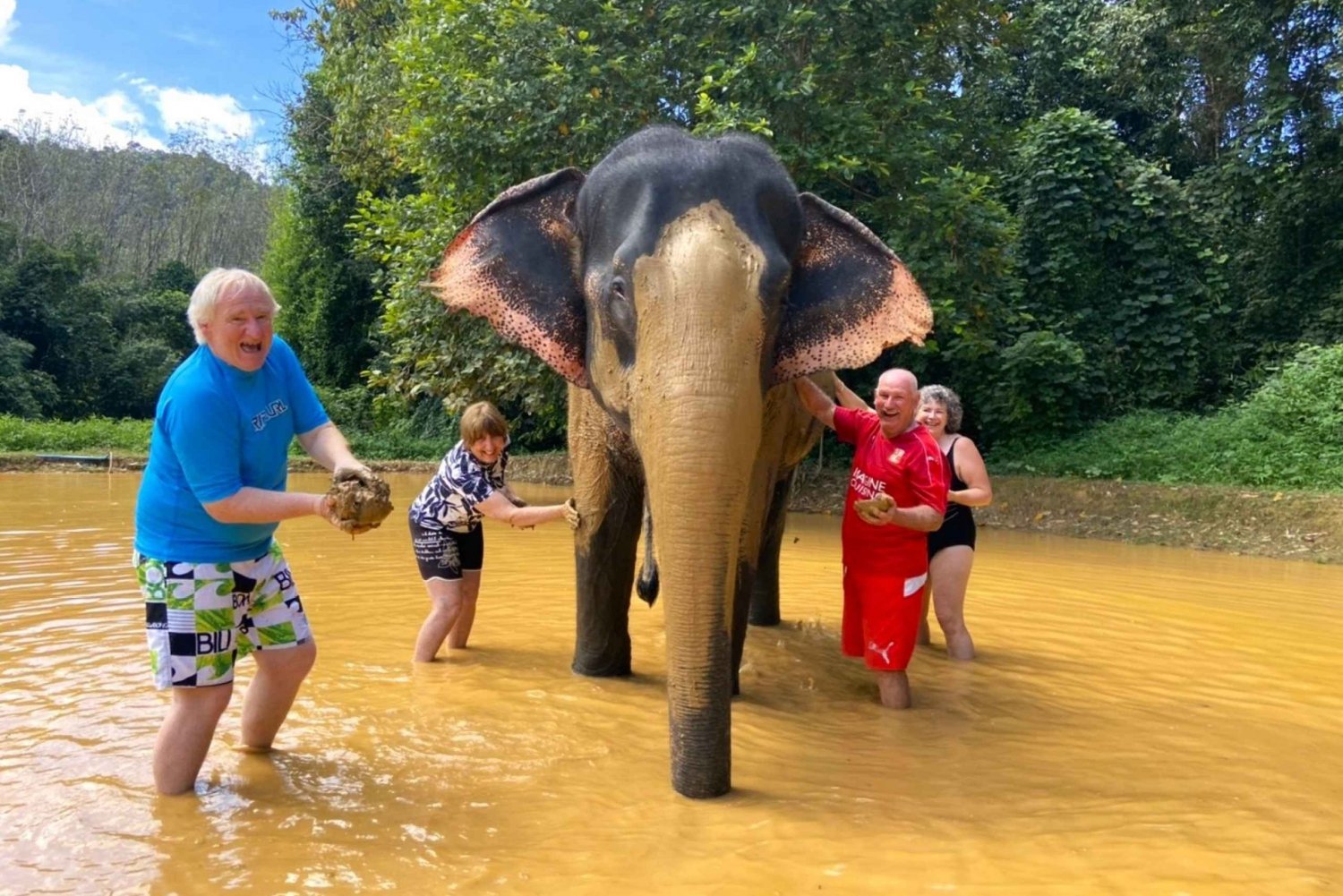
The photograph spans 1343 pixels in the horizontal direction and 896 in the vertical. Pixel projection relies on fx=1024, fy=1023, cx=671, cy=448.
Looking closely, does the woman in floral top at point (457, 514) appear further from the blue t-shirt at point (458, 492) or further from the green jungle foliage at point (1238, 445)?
the green jungle foliage at point (1238, 445)

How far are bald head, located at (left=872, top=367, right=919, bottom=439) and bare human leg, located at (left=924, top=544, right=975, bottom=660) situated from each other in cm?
130

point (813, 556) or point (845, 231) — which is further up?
point (845, 231)

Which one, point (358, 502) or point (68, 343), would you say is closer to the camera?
point (358, 502)

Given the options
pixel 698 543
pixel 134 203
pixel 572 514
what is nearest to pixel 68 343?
pixel 134 203

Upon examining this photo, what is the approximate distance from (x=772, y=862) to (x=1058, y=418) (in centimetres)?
1542

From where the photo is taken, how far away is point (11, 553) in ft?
27.9

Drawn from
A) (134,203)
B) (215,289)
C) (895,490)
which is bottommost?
(895,490)

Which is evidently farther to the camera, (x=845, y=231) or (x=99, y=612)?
(x=99, y=612)

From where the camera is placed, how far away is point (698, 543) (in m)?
3.19

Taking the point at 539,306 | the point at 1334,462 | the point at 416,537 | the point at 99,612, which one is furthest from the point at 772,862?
the point at 1334,462

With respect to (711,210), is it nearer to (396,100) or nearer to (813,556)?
(813,556)

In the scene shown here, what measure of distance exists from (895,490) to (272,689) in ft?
9.09

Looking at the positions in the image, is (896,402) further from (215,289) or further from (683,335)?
(215,289)

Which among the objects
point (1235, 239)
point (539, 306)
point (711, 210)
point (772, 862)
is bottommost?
point (772, 862)
